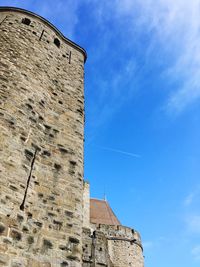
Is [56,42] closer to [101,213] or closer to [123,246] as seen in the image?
[123,246]

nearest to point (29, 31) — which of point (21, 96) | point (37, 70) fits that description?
point (37, 70)

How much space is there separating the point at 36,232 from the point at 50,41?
5709mm

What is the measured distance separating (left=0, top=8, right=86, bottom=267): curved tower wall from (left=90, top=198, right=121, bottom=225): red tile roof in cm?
1245

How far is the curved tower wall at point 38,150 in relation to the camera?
4316 mm

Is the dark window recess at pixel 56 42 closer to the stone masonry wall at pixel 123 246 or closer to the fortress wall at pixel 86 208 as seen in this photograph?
the stone masonry wall at pixel 123 246

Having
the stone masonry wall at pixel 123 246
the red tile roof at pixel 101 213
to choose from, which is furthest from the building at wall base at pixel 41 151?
the red tile roof at pixel 101 213

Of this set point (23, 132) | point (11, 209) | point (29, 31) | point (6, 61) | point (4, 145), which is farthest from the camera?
point (29, 31)

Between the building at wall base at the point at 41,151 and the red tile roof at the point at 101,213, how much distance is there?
12.3m

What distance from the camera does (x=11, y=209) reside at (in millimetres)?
4297

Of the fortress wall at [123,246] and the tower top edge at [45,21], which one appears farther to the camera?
the fortress wall at [123,246]

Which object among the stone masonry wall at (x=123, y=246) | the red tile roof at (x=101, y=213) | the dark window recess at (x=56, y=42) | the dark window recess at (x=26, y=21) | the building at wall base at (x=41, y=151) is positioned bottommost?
the building at wall base at (x=41, y=151)

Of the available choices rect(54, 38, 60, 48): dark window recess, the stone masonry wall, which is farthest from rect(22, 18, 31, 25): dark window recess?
the stone masonry wall

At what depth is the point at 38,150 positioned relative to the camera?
5465 mm

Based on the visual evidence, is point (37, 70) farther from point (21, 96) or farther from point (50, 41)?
point (50, 41)
